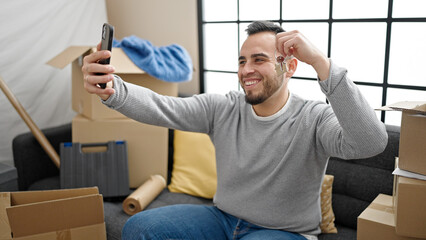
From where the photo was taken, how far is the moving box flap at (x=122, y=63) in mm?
2293

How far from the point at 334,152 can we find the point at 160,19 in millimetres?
1971

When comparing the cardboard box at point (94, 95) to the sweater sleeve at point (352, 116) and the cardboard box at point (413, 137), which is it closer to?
the sweater sleeve at point (352, 116)

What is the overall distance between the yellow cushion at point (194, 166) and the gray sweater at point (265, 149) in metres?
0.54

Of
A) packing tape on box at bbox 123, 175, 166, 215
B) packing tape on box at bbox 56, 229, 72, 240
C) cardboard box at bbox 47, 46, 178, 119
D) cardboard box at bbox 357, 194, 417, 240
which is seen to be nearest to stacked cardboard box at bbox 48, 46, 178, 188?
cardboard box at bbox 47, 46, 178, 119

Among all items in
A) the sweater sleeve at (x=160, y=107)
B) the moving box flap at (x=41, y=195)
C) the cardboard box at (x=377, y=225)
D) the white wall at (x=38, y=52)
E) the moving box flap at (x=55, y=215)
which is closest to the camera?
the cardboard box at (x=377, y=225)

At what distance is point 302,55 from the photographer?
132 cm

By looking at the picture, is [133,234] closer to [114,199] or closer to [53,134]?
[114,199]

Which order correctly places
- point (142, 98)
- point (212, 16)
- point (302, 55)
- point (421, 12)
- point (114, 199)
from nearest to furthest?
point (302, 55) → point (142, 98) → point (421, 12) → point (114, 199) → point (212, 16)

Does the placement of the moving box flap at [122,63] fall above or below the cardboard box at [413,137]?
above

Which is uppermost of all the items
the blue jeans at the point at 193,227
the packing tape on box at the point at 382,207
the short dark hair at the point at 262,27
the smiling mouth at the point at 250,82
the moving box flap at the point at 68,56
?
the short dark hair at the point at 262,27

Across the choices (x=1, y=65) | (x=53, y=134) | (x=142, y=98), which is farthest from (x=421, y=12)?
(x=1, y=65)

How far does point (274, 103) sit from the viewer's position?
1696mm

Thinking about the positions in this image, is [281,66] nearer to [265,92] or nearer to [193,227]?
[265,92]

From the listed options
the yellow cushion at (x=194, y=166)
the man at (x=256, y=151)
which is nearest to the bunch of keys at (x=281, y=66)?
the man at (x=256, y=151)
